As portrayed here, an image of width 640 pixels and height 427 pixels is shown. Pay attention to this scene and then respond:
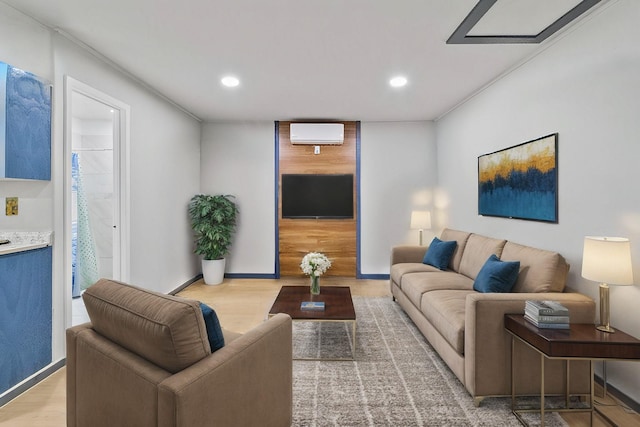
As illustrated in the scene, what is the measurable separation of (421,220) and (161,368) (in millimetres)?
4371

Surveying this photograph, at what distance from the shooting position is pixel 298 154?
5.70 meters

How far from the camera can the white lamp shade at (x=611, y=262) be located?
1916 mm

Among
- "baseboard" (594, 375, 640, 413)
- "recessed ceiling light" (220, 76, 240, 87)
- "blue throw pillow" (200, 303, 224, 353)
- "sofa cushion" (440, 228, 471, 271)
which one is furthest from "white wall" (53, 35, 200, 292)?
"baseboard" (594, 375, 640, 413)

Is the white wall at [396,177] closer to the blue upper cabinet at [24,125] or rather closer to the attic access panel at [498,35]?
the attic access panel at [498,35]

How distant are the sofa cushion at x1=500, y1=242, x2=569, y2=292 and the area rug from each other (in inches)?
33.8

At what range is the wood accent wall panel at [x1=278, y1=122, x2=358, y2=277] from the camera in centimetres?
569

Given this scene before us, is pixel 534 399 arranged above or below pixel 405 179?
below

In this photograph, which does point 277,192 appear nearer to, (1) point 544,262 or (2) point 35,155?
(2) point 35,155

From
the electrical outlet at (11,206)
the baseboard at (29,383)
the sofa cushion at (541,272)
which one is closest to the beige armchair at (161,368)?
the baseboard at (29,383)

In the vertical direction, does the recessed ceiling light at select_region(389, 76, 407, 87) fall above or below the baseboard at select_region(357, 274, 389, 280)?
above

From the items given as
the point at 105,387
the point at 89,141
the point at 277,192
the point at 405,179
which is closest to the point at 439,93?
the point at 405,179

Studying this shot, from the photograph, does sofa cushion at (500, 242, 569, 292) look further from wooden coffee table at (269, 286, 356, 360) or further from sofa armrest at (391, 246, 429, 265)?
sofa armrest at (391, 246, 429, 265)

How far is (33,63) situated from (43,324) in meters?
1.93

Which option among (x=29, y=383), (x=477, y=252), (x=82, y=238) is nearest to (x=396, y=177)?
(x=477, y=252)
